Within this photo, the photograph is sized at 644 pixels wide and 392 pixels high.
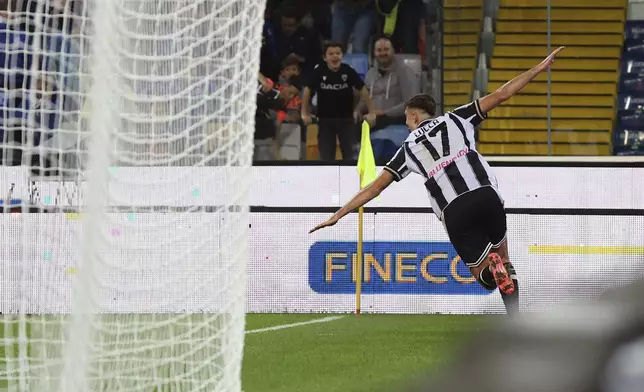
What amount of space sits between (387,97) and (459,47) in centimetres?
158

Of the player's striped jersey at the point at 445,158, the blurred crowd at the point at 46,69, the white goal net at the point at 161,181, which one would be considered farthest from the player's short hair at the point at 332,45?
the white goal net at the point at 161,181

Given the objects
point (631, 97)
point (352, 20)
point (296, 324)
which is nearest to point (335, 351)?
point (296, 324)

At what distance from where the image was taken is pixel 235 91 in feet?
16.2

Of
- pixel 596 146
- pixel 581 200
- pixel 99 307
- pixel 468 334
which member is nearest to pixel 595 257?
pixel 581 200

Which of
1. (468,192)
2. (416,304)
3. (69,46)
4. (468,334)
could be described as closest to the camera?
(468,334)

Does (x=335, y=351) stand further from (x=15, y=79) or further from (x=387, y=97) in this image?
(x=387, y=97)

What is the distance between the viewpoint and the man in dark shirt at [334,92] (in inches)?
452

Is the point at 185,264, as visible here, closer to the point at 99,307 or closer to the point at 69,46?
the point at 99,307

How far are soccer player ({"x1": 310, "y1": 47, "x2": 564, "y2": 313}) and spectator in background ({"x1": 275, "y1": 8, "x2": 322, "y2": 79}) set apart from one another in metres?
5.18

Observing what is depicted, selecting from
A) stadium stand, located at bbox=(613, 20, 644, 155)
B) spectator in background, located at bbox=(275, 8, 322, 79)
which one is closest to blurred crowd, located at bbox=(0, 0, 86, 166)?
spectator in background, located at bbox=(275, 8, 322, 79)

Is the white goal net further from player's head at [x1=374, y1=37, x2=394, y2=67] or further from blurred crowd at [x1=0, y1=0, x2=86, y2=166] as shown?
player's head at [x1=374, y1=37, x2=394, y2=67]

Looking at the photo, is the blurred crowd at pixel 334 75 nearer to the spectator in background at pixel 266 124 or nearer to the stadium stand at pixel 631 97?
the spectator in background at pixel 266 124

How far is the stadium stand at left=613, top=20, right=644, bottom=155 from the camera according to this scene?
12.2m

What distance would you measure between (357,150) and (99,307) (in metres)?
7.11
